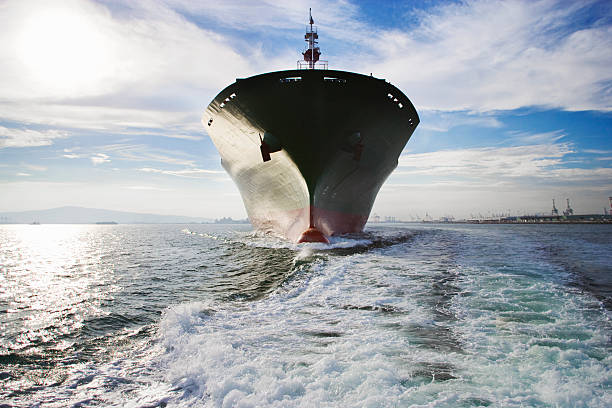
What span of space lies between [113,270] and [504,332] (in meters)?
11.1

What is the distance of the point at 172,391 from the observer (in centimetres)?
275

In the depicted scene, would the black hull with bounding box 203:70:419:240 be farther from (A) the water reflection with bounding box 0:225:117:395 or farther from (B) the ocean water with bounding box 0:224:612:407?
(A) the water reflection with bounding box 0:225:117:395

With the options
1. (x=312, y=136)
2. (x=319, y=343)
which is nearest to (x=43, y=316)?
(x=319, y=343)

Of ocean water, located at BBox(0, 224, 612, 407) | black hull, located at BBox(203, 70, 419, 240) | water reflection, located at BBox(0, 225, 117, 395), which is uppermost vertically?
black hull, located at BBox(203, 70, 419, 240)

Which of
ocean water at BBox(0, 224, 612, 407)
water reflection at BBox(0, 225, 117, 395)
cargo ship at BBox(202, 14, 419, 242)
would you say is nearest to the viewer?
ocean water at BBox(0, 224, 612, 407)

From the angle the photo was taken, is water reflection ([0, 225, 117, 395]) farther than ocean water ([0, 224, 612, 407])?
Yes

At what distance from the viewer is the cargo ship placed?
12.2m

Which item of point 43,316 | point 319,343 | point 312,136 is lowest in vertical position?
point 43,316

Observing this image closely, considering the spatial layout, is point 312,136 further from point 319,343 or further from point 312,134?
point 319,343

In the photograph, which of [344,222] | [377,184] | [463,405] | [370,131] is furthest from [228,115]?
[463,405]

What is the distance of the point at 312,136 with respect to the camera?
12.7m

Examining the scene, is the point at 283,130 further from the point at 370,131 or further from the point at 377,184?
the point at 377,184

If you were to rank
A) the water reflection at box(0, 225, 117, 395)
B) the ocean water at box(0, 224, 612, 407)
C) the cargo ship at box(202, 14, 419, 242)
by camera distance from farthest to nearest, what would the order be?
the cargo ship at box(202, 14, 419, 242), the water reflection at box(0, 225, 117, 395), the ocean water at box(0, 224, 612, 407)

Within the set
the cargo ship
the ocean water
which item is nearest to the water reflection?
the ocean water
